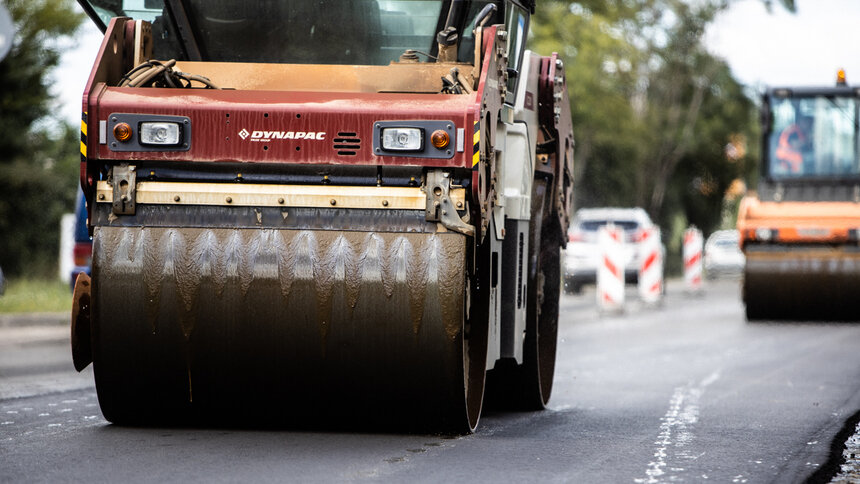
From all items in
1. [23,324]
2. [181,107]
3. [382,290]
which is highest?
[181,107]

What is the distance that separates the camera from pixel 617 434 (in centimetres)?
753

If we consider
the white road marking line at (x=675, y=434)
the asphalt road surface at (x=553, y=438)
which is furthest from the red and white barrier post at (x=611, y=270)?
the white road marking line at (x=675, y=434)

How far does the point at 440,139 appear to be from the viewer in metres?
6.30

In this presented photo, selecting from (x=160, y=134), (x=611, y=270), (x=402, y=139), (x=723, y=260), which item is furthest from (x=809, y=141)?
(x=723, y=260)

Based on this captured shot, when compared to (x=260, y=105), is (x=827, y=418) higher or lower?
lower

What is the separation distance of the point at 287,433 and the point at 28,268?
18.6 metres

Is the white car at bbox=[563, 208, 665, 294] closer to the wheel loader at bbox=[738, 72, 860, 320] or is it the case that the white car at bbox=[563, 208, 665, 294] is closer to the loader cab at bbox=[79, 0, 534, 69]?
the wheel loader at bbox=[738, 72, 860, 320]

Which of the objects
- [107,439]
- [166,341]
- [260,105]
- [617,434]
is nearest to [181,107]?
[260,105]

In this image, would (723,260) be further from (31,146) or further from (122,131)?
(122,131)

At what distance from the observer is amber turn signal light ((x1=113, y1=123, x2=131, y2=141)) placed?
6.40m

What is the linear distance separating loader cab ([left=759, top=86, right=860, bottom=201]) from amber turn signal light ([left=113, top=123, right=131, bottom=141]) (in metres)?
14.4

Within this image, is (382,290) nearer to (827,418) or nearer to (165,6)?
(165,6)

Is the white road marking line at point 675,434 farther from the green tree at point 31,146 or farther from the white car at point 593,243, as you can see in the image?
the white car at point 593,243

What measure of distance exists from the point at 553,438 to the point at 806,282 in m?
12.2
